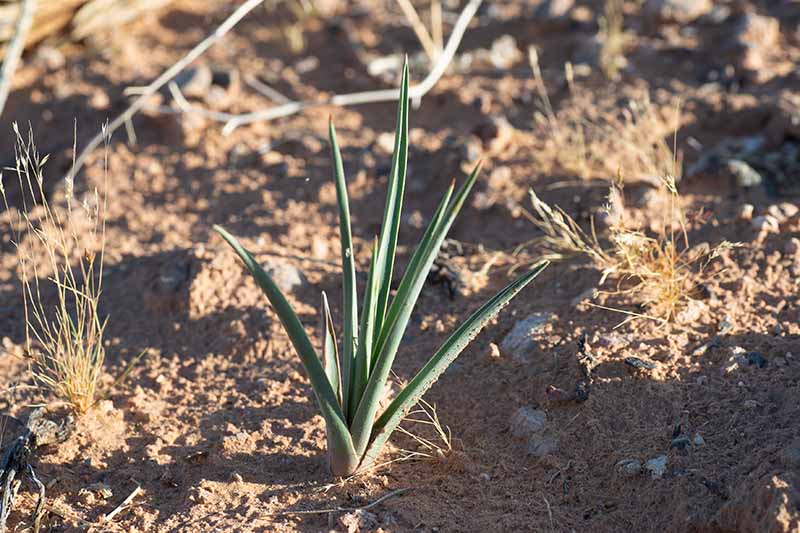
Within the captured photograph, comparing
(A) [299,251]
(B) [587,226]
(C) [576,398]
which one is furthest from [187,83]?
(C) [576,398]

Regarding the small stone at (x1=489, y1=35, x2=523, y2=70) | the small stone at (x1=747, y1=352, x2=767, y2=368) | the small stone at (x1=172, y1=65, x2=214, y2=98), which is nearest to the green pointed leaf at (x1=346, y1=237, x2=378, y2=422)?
the small stone at (x1=747, y1=352, x2=767, y2=368)

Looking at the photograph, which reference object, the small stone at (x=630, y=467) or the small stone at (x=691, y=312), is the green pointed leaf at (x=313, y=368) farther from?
the small stone at (x=691, y=312)

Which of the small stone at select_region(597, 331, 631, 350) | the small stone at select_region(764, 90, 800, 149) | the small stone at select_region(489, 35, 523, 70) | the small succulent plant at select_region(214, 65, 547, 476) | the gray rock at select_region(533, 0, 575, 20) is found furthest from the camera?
the gray rock at select_region(533, 0, 575, 20)

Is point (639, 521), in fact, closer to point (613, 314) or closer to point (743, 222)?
point (613, 314)

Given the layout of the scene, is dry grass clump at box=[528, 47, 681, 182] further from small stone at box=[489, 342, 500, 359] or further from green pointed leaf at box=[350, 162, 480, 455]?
green pointed leaf at box=[350, 162, 480, 455]

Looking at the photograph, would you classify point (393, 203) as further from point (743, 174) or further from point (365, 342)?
point (743, 174)

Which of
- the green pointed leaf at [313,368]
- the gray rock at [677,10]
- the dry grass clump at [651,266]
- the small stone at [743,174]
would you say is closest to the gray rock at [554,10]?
the gray rock at [677,10]

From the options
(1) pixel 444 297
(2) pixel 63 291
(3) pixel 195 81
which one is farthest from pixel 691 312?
(3) pixel 195 81
